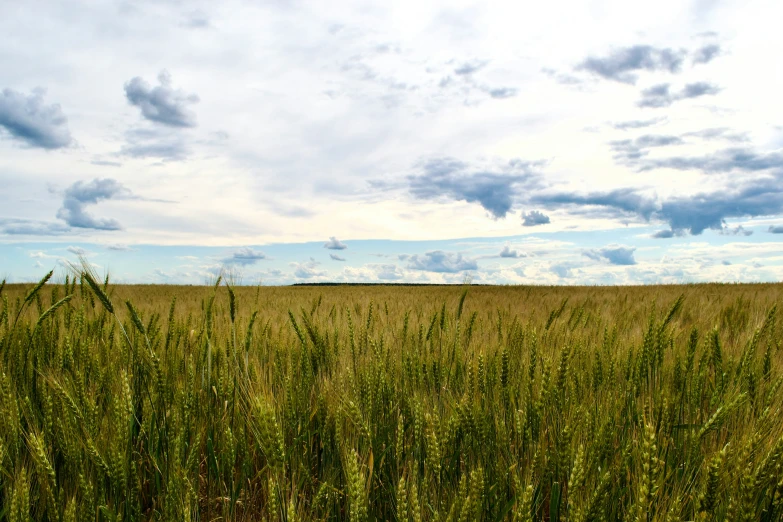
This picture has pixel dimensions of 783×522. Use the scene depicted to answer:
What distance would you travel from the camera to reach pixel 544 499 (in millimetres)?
1449

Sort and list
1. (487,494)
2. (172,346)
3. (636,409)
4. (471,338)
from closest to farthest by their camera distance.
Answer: (487,494), (636,409), (172,346), (471,338)

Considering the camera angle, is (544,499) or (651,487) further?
(544,499)

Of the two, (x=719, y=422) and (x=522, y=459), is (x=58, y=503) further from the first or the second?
(x=719, y=422)

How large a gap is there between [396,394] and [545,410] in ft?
1.99

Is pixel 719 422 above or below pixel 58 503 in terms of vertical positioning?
above

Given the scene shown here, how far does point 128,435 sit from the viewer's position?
1.38 m

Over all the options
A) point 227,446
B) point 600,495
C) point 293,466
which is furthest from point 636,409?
point 227,446

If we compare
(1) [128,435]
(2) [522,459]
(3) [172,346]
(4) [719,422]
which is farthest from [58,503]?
(4) [719,422]

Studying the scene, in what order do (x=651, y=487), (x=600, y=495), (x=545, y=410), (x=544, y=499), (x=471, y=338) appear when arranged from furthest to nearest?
(x=471, y=338) → (x=545, y=410) → (x=544, y=499) → (x=600, y=495) → (x=651, y=487)

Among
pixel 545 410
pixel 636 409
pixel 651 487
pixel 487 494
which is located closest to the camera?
pixel 651 487

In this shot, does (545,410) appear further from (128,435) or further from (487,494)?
(128,435)

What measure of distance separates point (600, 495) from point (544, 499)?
357mm

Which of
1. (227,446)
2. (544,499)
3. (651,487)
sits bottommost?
(544,499)

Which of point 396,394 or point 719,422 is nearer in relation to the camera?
point 719,422
